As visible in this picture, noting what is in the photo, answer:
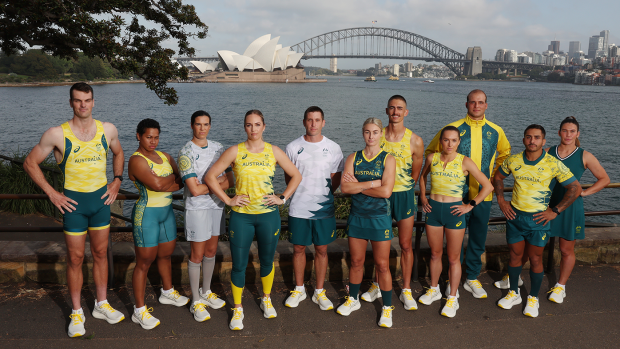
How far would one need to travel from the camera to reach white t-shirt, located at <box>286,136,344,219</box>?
378cm

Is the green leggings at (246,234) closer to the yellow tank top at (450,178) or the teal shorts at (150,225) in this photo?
the teal shorts at (150,225)

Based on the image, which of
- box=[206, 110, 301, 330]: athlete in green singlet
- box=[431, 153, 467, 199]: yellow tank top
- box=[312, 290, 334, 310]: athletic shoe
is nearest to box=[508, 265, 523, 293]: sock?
box=[431, 153, 467, 199]: yellow tank top

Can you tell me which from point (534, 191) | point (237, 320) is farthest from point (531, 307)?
point (237, 320)

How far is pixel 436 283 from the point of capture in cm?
402

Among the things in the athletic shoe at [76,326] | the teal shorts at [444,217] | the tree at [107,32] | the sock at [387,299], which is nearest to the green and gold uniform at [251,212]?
the sock at [387,299]

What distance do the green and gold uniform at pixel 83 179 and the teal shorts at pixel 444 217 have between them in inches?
115

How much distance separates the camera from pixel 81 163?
3.41 meters

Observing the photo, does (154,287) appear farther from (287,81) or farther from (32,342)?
(287,81)

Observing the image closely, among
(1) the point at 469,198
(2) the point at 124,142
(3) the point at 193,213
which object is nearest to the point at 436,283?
(1) the point at 469,198

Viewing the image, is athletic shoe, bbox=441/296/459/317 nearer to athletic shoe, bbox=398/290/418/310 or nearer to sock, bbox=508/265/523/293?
athletic shoe, bbox=398/290/418/310

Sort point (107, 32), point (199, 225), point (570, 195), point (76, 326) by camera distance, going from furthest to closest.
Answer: point (107, 32), point (570, 195), point (199, 225), point (76, 326)

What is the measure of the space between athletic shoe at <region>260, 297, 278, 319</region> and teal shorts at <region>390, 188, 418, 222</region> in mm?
1395

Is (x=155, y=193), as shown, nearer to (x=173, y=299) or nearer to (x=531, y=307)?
(x=173, y=299)

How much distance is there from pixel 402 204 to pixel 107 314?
274cm
